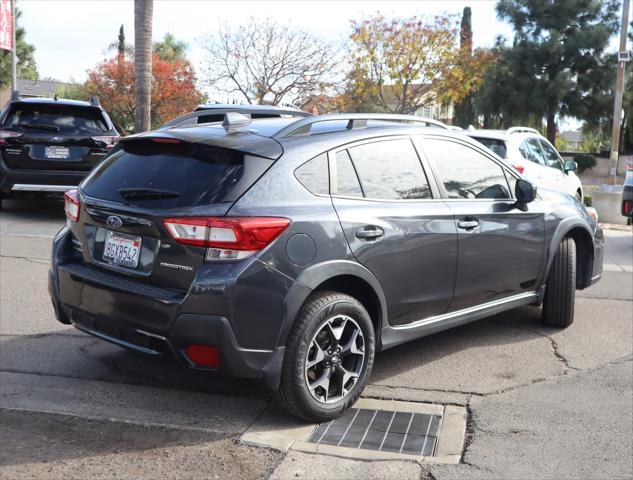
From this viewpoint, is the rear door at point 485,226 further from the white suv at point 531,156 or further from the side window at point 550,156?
the side window at point 550,156

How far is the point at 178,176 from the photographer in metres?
4.14

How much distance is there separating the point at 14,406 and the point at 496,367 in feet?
10.4

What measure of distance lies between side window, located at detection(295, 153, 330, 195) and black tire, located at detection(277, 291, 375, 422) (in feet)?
1.98

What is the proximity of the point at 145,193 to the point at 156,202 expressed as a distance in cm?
13

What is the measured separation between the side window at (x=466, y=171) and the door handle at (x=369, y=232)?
894 mm

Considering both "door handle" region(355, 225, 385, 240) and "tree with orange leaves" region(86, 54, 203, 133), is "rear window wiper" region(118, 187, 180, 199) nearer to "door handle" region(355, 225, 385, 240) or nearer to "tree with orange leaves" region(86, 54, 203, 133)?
"door handle" region(355, 225, 385, 240)

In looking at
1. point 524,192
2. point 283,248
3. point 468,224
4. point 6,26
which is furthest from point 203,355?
point 6,26

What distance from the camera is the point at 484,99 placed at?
40469 mm

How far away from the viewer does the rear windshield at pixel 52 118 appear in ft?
35.7

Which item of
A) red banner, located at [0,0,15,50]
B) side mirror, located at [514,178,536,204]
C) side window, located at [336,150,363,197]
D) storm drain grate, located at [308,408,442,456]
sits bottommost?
storm drain grate, located at [308,408,442,456]

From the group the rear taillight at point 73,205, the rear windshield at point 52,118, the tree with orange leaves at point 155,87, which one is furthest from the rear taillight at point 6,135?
the tree with orange leaves at point 155,87

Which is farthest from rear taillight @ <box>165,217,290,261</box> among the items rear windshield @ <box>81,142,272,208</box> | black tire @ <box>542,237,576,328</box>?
black tire @ <box>542,237,576,328</box>

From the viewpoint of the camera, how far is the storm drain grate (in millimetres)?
3969

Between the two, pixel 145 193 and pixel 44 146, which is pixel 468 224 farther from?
pixel 44 146
